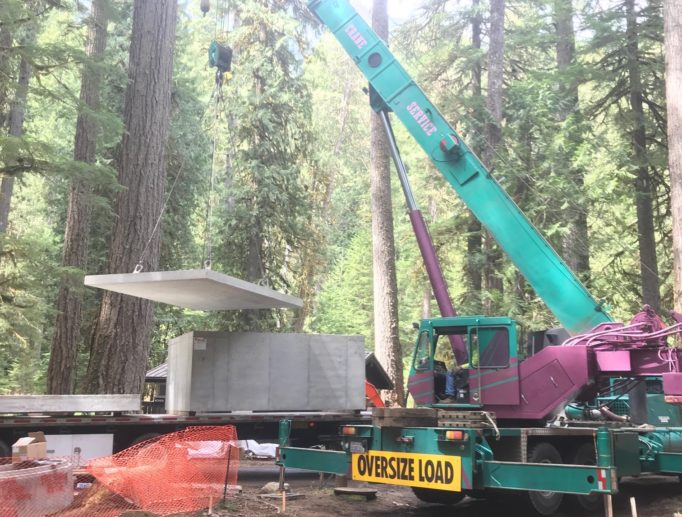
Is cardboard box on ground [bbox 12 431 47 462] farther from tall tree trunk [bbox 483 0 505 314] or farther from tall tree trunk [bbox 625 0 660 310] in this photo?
tall tree trunk [bbox 625 0 660 310]

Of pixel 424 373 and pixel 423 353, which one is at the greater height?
pixel 423 353

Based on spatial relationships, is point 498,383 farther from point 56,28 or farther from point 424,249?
point 56,28

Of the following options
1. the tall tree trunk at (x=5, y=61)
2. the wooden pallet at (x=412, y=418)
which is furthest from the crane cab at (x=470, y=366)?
the tall tree trunk at (x=5, y=61)

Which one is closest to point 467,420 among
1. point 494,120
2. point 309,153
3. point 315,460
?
point 315,460

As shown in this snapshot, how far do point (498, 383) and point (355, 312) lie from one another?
31352 millimetres

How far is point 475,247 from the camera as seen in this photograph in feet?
67.4

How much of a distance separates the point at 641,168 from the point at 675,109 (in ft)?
24.8

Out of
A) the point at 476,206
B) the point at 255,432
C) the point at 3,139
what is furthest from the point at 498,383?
the point at 3,139

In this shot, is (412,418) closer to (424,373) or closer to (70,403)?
(424,373)

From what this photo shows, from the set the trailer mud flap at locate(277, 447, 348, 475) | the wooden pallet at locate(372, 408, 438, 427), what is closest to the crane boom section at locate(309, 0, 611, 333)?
the wooden pallet at locate(372, 408, 438, 427)

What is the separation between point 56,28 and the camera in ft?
82.7

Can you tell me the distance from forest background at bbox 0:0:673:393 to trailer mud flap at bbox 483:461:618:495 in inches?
300

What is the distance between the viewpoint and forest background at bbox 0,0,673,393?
17.2m

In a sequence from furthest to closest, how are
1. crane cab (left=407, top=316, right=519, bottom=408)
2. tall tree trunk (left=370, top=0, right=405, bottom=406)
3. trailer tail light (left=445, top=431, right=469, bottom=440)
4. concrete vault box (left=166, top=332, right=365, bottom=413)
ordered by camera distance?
tall tree trunk (left=370, top=0, right=405, bottom=406) → concrete vault box (left=166, top=332, right=365, bottom=413) → crane cab (left=407, top=316, right=519, bottom=408) → trailer tail light (left=445, top=431, right=469, bottom=440)
